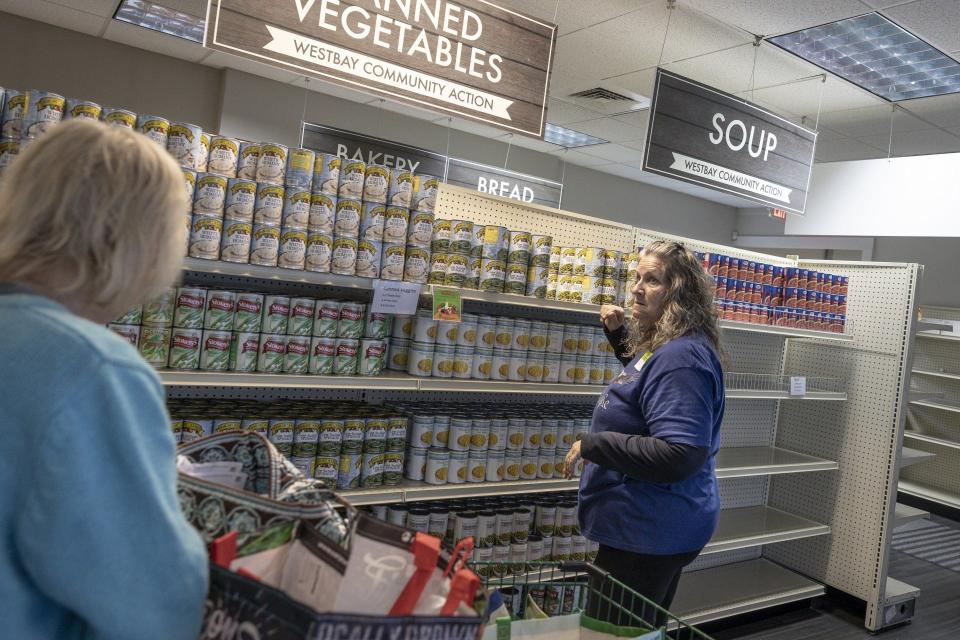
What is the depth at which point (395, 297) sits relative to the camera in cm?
275

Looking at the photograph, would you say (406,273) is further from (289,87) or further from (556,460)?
(289,87)

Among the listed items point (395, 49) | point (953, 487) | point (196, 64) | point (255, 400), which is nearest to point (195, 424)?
point (255, 400)

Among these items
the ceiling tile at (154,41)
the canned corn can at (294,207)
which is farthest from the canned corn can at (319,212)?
the ceiling tile at (154,41)

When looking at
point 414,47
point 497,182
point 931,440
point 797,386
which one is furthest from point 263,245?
point 931,440

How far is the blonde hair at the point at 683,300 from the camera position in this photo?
92.5 inches

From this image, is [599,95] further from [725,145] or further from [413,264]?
[413,264]

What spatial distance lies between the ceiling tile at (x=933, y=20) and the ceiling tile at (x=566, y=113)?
3.18 meters

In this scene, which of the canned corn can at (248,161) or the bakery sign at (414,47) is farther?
the canned corn can at (248,161)

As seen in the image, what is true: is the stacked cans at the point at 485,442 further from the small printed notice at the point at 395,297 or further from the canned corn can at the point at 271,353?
the canned corn can at the point at 271,353

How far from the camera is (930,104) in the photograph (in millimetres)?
5883

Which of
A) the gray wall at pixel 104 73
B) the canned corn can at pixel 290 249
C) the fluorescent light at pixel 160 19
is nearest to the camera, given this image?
the canned corn can at pixel 290 249

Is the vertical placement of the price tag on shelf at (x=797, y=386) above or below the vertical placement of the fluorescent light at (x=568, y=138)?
below

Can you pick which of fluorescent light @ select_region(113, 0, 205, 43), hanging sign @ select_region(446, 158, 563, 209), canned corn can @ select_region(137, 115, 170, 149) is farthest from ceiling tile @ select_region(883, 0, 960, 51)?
fluorescent light @ select_region(113, 0, 205, 43)

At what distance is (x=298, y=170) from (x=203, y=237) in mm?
410
